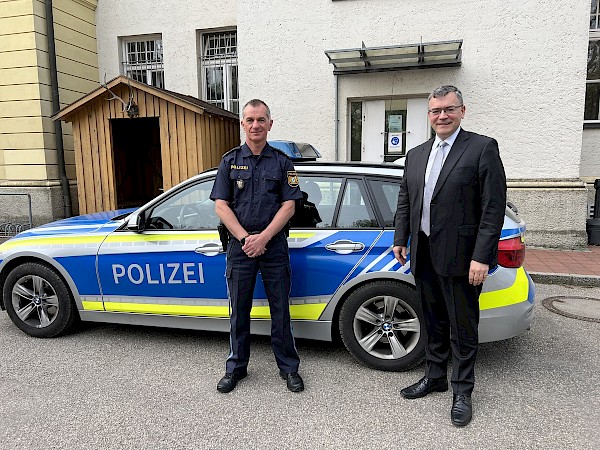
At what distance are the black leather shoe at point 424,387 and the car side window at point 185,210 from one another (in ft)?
6.60

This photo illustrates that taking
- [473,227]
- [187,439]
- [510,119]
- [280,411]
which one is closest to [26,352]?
[187,439]

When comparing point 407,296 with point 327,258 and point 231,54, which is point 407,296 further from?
point 231,54

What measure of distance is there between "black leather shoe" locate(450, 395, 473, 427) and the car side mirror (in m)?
2.70

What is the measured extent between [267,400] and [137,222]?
180 cm

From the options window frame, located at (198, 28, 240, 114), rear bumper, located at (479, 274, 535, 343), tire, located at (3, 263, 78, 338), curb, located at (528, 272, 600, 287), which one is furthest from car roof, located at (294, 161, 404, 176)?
window frame, located at (198, 28, 240, 114)

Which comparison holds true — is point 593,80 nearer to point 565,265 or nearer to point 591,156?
point 591,156

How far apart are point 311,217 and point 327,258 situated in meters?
0.37

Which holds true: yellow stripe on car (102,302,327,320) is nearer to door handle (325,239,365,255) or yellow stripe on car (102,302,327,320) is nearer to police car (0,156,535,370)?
police car (0,156,535,370)

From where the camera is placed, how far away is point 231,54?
10.3 m

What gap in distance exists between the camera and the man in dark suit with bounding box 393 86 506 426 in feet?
8.77

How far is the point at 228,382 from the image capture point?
3.29 m

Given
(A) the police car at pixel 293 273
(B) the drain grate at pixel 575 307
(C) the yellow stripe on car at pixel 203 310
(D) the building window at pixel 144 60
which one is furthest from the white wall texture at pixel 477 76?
(C) the yellow stripe on car at pixel 203 310

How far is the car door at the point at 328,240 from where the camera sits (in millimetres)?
3512

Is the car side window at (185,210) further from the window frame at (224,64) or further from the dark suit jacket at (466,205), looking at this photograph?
the window frame at (224,64)
